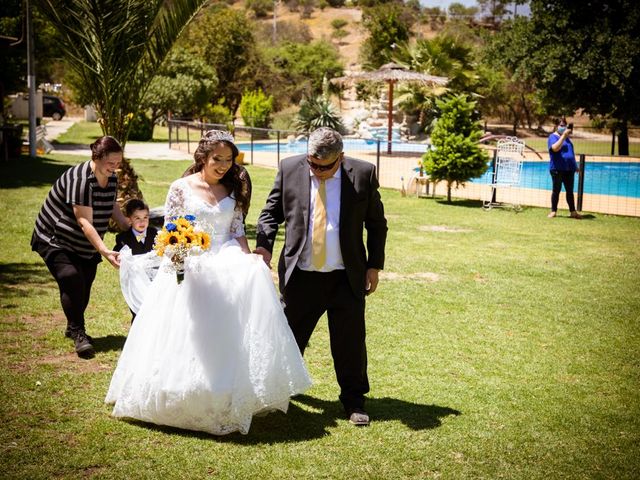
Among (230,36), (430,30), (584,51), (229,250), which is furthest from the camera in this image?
(430,30)

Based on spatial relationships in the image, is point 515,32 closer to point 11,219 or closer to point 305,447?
point 11,219

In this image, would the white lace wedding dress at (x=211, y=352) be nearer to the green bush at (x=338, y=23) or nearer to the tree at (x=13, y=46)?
the tree at (x=13, y=46)

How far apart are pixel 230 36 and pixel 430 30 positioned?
48129 mm

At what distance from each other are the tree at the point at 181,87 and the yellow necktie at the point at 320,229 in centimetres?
3468

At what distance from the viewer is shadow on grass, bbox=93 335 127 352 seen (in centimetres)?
662

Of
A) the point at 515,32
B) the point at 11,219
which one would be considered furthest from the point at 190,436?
the point at 515,32

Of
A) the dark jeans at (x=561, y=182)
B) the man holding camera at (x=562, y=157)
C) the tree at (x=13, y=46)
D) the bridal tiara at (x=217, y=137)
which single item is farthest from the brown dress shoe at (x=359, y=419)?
the tree at (x=13, y=46)

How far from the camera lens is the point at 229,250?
498 centimetres

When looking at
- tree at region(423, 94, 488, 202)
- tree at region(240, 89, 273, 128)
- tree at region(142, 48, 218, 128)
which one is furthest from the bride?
tree at region(240, 89, 273, 128)

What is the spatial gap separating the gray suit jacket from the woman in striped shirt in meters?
1.84

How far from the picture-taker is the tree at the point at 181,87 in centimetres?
3903

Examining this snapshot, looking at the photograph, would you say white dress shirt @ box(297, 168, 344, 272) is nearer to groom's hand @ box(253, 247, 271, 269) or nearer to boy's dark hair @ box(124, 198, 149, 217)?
groom's hand @ box(253, 247, 271, 269)

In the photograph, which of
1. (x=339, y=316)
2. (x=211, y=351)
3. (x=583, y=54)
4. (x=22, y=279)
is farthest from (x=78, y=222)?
(x=583, y=54)

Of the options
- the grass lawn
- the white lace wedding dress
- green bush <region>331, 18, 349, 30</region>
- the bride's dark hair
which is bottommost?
the grass lawn
